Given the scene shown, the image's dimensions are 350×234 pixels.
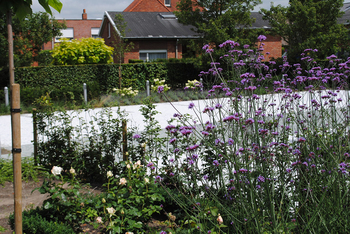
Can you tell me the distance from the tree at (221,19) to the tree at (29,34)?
21.3ft

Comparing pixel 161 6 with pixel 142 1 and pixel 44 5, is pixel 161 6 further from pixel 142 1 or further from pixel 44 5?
pixel 44 5

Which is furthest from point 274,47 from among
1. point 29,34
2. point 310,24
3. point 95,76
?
point 29,34

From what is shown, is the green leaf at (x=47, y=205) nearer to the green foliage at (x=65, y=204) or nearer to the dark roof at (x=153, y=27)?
the green foliage at (x=65, y=204)

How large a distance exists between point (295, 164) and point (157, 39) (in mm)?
22851

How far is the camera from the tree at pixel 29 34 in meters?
15.1

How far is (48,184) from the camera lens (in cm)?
309

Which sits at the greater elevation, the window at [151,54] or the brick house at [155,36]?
the brick house at [155,36]

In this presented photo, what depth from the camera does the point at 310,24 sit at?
59.4 feet

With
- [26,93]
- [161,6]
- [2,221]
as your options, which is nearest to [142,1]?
[161,6]

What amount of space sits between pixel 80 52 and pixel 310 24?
12.7 metres

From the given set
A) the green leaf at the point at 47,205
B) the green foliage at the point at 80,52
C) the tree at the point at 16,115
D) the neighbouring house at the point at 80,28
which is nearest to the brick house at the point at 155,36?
the green foliage at the point at 80,52

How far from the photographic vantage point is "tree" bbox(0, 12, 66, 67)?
15.1 m

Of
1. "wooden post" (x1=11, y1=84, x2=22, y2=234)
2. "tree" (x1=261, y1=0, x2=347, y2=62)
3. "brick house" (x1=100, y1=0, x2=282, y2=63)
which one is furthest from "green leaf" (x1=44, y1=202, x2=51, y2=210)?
"brick house" (x1=100, y1=0, x2=282, y2=63)

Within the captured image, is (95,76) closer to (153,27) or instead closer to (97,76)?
(97,76)
